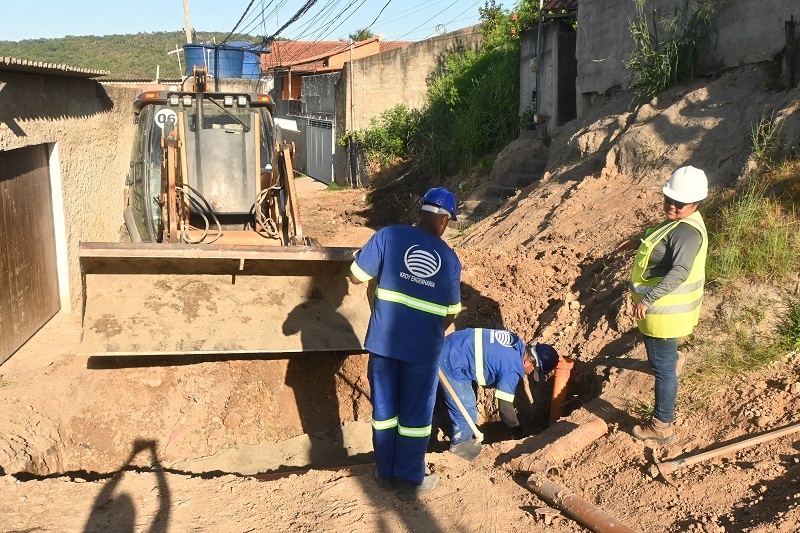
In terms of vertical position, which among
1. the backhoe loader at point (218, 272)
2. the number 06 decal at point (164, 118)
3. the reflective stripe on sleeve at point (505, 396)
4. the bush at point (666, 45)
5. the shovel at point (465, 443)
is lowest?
the shovel at point (465, 443)

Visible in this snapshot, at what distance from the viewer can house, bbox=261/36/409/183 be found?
2453cm

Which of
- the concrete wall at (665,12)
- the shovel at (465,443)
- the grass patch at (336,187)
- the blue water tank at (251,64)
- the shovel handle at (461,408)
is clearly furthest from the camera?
the blue water tank at (251,64)

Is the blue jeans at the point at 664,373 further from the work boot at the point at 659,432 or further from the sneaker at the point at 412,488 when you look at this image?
the sneaker at the point at 412,488

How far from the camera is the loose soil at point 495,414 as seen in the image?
165 inches

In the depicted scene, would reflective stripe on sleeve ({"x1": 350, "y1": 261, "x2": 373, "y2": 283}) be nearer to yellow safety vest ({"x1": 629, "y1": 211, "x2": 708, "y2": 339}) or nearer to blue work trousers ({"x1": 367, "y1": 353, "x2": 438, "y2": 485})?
blue work trousers ({"x1": 367, "y1": 353, "x2": 438, "y2": 485})

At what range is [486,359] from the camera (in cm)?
558

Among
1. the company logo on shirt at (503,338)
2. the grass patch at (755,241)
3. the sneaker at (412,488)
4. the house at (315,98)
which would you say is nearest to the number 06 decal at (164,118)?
the company logo on shirt at (503,338)

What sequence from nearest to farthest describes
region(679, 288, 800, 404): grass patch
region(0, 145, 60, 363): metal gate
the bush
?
Result: region(679, 288, 800, 404): grass patch
region(0, 145, 60, 363): metal gate
the bush

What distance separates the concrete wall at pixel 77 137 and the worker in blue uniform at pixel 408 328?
4.43 meters

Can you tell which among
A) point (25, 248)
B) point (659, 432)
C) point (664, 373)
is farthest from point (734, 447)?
point (25, 248)

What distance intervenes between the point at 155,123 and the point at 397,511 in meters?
5.01

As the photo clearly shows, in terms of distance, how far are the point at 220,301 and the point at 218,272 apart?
9.2 inches

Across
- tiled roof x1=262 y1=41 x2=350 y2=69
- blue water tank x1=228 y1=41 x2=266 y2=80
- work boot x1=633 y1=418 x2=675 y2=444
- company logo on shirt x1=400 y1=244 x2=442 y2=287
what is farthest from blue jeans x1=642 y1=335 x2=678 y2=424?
tiled roof x1=262 y1=41 x2=350 y2=69

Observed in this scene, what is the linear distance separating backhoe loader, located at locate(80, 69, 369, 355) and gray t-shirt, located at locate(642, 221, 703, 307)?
7.60 feet
